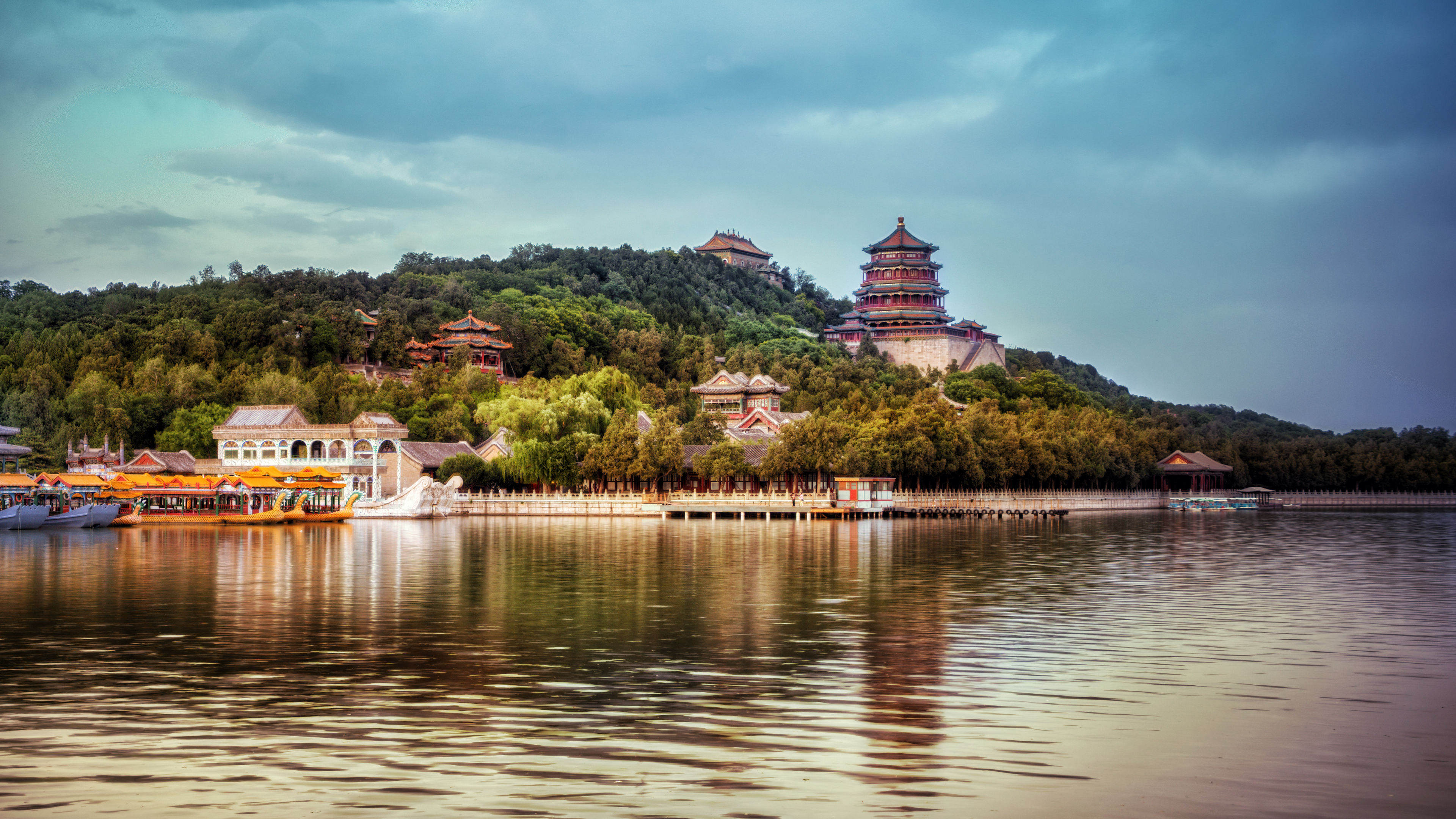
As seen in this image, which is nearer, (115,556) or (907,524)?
(115,556)

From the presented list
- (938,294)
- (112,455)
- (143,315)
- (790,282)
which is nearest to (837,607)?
(112,455)

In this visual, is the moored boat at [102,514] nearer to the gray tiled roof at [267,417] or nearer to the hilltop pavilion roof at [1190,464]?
the gray tiled roof at [267,417]

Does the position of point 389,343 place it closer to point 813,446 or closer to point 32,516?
point 813,446

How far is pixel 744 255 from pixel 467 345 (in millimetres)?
46202

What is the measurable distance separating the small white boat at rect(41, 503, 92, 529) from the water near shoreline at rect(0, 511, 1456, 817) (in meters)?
16.6

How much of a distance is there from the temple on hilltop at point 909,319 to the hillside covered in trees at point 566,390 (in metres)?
3.48

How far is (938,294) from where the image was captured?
8450cm

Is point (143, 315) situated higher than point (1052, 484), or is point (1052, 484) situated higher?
point (143, 315)

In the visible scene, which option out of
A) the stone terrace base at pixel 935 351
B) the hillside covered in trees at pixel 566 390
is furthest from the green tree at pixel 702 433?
the stone terrace base at pixel 935 351

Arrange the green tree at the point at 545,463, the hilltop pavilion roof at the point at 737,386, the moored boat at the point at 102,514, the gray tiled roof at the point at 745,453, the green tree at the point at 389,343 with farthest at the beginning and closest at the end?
the green tree at the point at 389,343 → the hilltop pavilion roof at the point at 737,386 → the green tree at the point at 545,463 → the gray tiled roof at the point at 745,453 → the moored boat at the point at 102,514

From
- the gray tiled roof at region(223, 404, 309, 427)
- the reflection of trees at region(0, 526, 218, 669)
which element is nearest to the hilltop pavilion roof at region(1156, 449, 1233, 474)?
the gray tiled roof at region(223, 404, 309, 427)

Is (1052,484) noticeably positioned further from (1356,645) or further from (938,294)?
(1356,645)

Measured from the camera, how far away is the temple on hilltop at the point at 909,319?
80.5 m

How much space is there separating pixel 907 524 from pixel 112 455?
1228 inches
